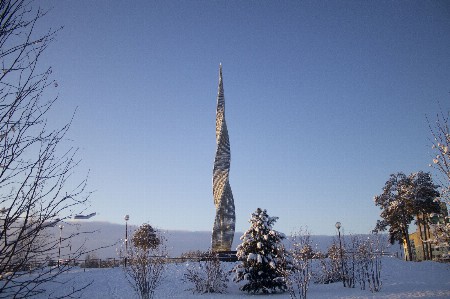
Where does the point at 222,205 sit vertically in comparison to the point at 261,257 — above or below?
above

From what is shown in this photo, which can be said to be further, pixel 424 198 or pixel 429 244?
pixel 424 198

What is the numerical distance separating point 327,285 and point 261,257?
5.40 m

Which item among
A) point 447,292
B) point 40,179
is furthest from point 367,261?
point 40,179

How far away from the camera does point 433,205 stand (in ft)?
108

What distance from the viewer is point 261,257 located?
17625 millimetres

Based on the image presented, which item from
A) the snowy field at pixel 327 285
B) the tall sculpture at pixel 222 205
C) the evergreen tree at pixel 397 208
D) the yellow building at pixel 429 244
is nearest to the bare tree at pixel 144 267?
the snowy field at pixel 327 285

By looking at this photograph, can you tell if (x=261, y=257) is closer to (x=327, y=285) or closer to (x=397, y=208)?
(x=327, y=285)

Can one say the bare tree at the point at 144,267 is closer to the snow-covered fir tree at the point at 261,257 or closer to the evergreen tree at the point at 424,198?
the snow-covered fir tree at the point at 261,257

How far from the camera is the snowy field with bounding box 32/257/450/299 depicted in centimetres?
1493

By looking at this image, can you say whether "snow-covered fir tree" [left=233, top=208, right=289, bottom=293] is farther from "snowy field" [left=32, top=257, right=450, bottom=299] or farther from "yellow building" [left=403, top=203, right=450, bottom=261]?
"yellow building" [left=403, top=203, right=450, bottom=261]

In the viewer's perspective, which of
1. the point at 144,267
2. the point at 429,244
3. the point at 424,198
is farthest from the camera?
the point at 424,198

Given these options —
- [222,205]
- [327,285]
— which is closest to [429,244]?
[327,285]

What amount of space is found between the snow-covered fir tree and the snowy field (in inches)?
30.6

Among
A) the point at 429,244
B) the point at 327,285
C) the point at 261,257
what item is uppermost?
the point at 261,257
